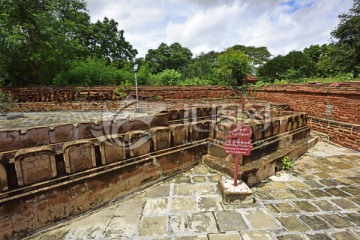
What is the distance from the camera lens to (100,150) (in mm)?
2488

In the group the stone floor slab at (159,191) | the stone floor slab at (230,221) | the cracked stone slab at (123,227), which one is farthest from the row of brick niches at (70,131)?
the stone floor slab at (230,221)

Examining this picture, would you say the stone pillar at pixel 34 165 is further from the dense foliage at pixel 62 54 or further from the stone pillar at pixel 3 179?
the dense foliage at pixel 62 54

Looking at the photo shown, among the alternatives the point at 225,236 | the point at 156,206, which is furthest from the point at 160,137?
the point at 225,236

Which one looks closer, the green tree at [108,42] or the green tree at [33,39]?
the green tree at [33,39]

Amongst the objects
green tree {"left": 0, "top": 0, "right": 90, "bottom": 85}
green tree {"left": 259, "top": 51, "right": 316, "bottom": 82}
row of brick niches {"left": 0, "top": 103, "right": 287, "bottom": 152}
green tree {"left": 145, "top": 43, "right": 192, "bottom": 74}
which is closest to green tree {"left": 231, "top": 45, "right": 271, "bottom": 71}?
green tree {"left": 259, "top": 51, "right": 316, "bottom": 82}

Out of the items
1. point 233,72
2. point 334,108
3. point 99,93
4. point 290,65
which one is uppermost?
point 290,65

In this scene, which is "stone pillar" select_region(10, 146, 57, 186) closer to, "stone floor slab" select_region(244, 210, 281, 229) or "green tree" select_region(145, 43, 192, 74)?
"stone floor slab" select_region(244, 210, 281, 229)

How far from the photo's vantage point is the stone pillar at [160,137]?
9.88 feet

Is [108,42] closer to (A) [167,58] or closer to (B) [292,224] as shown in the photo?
(A) [167,58]

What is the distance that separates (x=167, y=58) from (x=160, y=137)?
29547mm

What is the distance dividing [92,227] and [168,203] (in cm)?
92

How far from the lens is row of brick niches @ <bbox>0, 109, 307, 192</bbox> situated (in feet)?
6.58

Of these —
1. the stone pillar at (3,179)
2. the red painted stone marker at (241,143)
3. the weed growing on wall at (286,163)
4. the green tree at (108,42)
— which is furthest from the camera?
the green tree at (108,42)

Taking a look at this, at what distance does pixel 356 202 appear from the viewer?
8.32 feet
